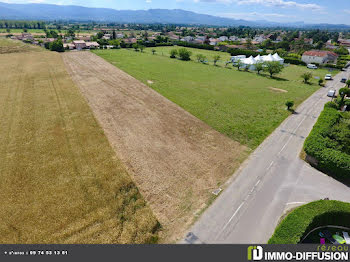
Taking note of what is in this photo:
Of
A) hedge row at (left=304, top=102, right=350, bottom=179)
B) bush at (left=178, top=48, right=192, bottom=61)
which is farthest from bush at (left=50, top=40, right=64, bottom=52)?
hedge row at (left=304, top=102, right=350, bottom=179)

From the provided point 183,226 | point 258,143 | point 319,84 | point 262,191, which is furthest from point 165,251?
point 319,84

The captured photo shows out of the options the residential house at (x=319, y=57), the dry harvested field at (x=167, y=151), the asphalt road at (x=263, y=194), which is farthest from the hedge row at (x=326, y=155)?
the residential house at (x=319, y=57)

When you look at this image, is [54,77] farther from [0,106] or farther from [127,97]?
[127,97]

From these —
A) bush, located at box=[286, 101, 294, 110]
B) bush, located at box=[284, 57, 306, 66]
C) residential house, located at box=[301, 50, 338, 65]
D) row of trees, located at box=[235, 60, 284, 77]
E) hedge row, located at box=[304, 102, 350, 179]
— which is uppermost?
residential house, located at box=[301, 50, 338, 65]

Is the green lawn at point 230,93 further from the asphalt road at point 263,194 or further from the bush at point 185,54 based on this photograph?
the bush at point 185,54

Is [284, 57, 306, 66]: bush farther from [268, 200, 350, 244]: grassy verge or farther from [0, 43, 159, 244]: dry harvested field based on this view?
[0, 43, 159, 244]: dry harvested field

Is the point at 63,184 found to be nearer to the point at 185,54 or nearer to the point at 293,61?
the point at 185,54
